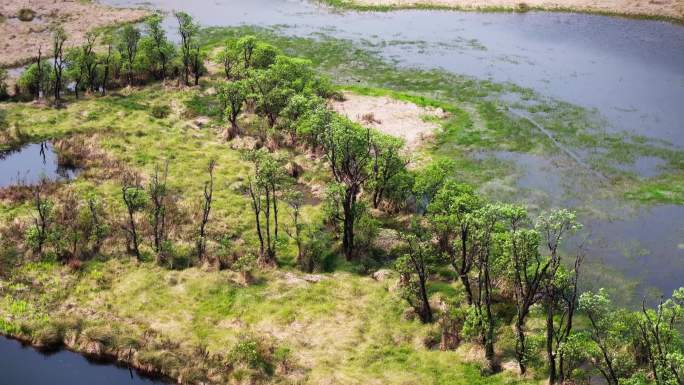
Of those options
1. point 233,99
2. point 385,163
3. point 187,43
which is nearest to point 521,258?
point 385,163

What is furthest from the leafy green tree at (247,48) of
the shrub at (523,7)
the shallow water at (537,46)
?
the shrub at (523,7)

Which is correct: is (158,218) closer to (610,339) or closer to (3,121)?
(3,121)

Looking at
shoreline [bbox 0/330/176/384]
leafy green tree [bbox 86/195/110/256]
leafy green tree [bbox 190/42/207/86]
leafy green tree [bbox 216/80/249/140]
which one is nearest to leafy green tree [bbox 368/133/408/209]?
leafy green tree [bbox 216/80/249/140]

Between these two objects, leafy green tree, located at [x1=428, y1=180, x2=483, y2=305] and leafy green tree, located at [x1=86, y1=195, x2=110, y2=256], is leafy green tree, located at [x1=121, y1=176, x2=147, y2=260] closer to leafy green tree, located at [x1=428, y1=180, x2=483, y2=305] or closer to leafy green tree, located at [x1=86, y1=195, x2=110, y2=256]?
leafy green tree, located at [x1=86, y1=195, x2=110, y2=256]

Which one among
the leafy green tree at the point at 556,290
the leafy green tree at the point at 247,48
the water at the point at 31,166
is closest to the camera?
the leafy green tree at the point at 556,290

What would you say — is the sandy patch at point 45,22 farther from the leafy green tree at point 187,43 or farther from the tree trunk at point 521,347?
the tree trunk at point 521,347

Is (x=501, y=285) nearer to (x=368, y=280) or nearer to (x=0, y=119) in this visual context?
(x=368, y=280)
